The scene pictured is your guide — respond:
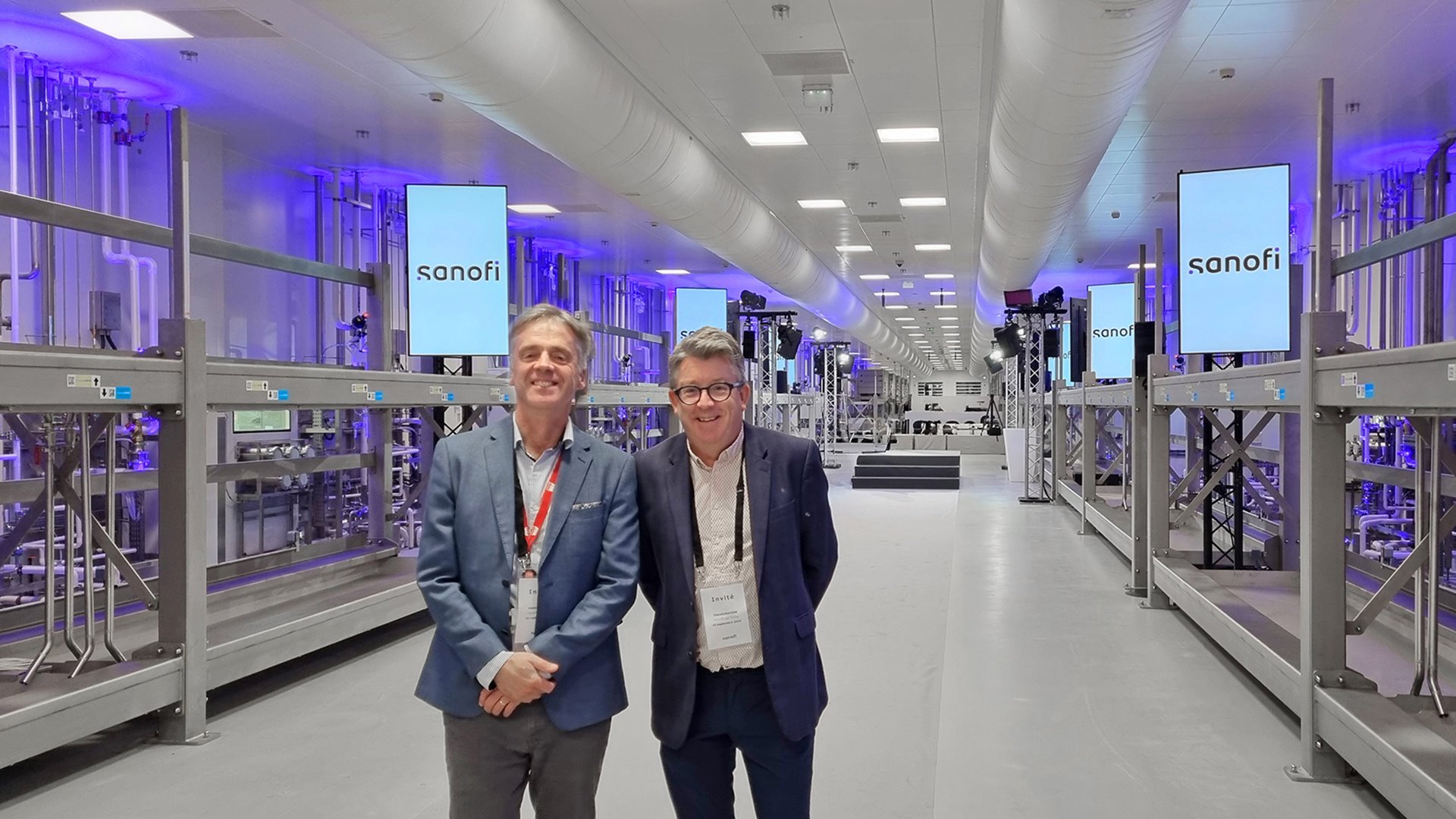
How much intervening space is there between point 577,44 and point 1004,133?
307 centimetres

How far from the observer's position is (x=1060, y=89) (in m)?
5.54

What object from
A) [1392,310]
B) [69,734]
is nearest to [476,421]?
[69,734]

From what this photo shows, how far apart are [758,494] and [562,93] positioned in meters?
4.80

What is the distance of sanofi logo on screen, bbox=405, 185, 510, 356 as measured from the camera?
6.57 meters

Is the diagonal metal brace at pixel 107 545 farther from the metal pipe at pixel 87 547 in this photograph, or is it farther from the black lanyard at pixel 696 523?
the black lanyard at pixel 696 523

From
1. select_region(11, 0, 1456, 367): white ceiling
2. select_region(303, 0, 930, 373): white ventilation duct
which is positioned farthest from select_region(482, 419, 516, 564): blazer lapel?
select_region(11, 0, 1456, 367): white ceiling

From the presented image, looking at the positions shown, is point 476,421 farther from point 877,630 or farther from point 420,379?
point 877,630

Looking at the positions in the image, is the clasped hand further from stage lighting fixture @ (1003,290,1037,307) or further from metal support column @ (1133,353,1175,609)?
stage lighting fixture @ (1003,290,1037,307)

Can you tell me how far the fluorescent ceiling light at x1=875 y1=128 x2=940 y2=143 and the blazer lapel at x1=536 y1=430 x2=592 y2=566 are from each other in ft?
26.5

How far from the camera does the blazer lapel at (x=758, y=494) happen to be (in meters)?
2.04

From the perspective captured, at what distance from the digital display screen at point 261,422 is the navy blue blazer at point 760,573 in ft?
25.5

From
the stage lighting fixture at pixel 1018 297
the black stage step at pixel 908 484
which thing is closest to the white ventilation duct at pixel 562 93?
the stage lighting fixture at pixel 1018 297

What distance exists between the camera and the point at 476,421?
7645 millimetres

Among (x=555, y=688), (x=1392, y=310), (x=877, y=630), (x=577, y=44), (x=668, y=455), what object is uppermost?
(x=577, y=44)
